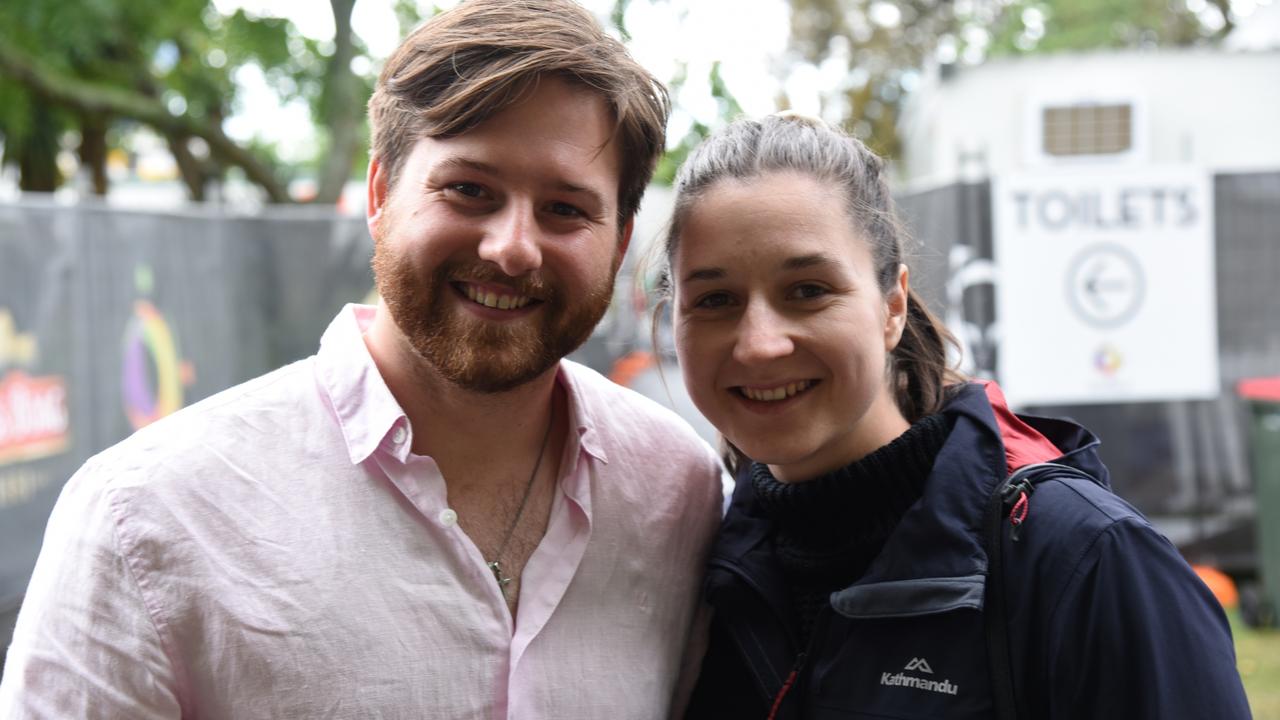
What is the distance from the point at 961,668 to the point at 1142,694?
268 millimetres

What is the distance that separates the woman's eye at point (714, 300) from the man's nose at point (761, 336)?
0.21 feet

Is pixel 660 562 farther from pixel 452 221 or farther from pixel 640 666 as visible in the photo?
pixel 452 221

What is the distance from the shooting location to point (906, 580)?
1.91 meters

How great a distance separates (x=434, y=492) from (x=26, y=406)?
4.47 m

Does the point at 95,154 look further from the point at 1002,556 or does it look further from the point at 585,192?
the point at 1002,556

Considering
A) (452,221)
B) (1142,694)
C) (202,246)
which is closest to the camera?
(1142,694)

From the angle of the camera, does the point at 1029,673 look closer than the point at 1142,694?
No

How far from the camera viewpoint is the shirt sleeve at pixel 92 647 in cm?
176

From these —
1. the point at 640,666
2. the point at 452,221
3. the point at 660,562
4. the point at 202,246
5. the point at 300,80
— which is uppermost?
the point at 300,80

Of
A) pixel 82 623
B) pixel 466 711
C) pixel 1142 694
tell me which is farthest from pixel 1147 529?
pixel 82 623

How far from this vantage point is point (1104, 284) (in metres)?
7.14

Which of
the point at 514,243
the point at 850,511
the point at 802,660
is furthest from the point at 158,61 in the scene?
the point at 802,660

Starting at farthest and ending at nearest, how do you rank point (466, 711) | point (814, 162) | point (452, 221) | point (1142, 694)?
1. point (814, 162)
2. point (452, 221)
3. point (466, 711)
4. point (1142, 694)

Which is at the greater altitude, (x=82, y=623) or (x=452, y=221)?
(x=452, y=221)
